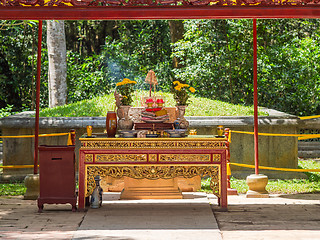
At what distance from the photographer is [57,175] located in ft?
23.4

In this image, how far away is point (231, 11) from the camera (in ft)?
21.6

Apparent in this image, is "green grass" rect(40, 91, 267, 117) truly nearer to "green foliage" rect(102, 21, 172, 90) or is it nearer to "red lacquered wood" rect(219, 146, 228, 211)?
"red lacquered wood" rect(219, 146, 228, 211)

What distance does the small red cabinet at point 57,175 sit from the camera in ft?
23.4

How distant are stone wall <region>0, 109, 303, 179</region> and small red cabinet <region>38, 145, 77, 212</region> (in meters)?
2.92

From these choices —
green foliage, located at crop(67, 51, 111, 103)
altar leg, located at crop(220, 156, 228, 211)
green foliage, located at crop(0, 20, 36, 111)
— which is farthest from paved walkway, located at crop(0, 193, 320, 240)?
green foliage, located at crop(0, 20, 36, 111)

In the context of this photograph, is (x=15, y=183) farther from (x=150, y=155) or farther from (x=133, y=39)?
(x=133, y=39)

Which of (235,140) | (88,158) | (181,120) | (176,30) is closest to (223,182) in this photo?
(181,120)

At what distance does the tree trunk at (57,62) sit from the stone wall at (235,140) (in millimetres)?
3390

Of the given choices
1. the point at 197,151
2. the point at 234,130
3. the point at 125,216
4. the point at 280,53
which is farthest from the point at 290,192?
the point at 280,53

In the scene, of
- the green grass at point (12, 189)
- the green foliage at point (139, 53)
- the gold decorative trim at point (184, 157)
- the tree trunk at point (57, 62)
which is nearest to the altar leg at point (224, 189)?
the gold decorative trim at point (184, 157)

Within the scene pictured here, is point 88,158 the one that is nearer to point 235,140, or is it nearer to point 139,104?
point 235,140

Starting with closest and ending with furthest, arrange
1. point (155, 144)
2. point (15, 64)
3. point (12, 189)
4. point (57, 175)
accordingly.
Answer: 1. point (155, 144)
2. point (57, 175)
3. point (12, 189)
4. point (15, 64)

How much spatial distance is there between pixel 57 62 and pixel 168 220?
7.57 meters

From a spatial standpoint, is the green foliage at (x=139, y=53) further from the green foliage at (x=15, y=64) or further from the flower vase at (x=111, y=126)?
the flower vase at (x=111, y=126)
